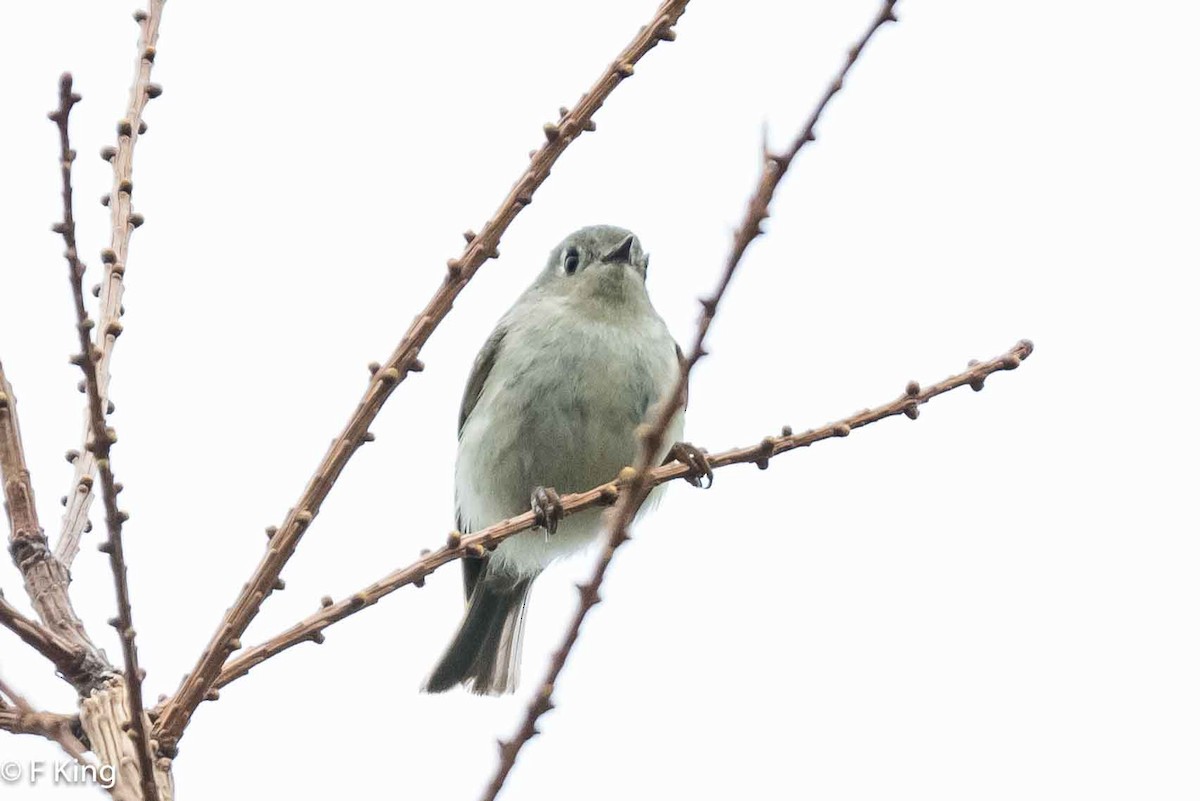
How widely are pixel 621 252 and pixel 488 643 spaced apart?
6.32ft

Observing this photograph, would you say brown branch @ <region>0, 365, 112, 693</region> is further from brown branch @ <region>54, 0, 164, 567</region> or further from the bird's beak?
the bird's beak

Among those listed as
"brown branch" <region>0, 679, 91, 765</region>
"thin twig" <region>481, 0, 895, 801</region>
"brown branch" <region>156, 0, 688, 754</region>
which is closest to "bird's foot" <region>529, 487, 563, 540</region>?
"brown branch" <region>156, 0, 688, 754</region>

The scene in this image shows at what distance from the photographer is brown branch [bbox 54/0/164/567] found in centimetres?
260

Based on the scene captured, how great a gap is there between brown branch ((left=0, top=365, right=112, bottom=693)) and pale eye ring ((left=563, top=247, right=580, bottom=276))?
381 centimetres

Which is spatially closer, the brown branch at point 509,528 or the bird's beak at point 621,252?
the brown branch at point 509,528

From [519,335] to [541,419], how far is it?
51cm

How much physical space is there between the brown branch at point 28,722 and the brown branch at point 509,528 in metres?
0.26

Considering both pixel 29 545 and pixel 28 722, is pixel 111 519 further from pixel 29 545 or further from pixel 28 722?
pixel 29 545

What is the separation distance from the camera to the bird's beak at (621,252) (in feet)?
19.9

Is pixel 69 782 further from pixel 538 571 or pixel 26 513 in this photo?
pixel 538 571

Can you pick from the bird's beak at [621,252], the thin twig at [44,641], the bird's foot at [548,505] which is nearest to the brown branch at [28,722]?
the thin twig at [44,641]

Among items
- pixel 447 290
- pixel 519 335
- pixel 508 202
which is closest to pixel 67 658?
pixel 447 290

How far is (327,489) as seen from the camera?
2.49 meters

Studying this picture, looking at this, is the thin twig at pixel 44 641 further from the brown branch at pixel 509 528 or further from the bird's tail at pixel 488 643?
the bird's tail at pixel 488 643
